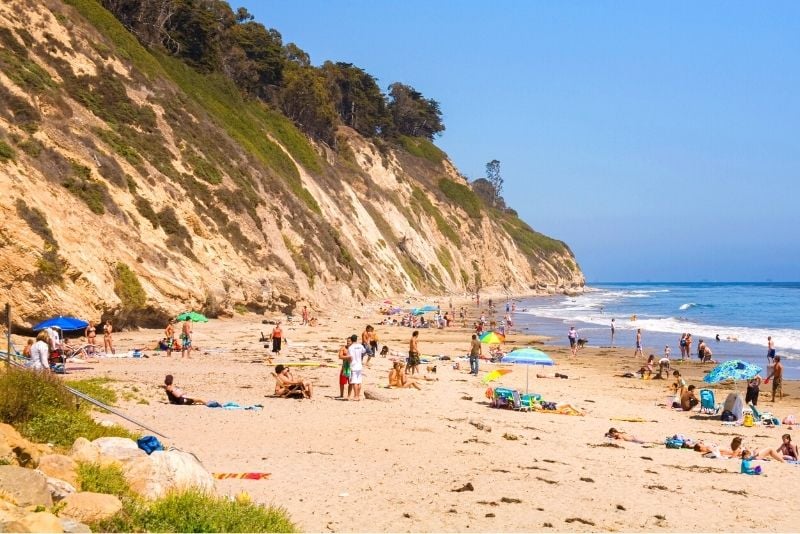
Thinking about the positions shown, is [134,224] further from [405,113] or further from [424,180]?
[405,113]

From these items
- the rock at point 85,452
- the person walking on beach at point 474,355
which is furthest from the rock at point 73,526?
the person walking on beach at point 474,355

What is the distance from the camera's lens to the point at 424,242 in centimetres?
7994

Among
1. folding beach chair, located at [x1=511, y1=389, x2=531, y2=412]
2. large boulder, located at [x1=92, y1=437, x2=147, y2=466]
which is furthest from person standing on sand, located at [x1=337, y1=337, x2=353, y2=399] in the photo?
large boulder, located at [x1=92, y1=437, x2=147, y2=466]

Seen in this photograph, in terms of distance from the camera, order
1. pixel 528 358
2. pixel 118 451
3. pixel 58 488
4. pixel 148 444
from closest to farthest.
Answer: pixel 58 488 < pixel 118 451 < pixel 148 444 < pixel 528 358

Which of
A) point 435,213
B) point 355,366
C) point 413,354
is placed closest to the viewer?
point 355,366

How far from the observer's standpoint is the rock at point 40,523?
506cm

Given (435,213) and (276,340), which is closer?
(276,340)

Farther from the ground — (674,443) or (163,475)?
(163,475)

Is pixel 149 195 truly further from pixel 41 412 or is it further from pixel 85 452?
pixel 85 452

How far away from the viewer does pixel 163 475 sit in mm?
7711

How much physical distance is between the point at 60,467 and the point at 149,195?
27977 mm

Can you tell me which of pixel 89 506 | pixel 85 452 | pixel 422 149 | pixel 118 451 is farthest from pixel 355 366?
pixel 422 149

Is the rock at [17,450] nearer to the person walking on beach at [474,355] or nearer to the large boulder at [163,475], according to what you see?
the large boulder at [163,475]

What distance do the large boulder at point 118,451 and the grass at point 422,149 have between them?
96449 mm
